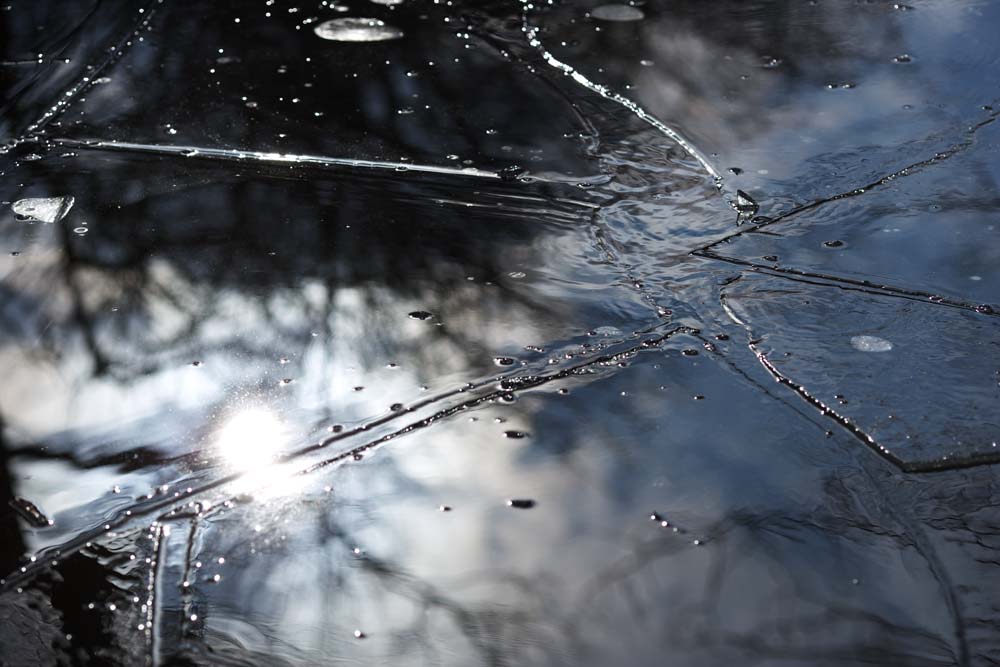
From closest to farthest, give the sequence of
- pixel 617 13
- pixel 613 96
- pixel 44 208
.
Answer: pixel 44 208
pixel 613 96
pixel 617 13

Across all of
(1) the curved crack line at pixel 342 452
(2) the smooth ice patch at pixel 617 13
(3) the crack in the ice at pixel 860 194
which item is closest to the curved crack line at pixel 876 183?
(3) the crack in the ice at pixel 860 194

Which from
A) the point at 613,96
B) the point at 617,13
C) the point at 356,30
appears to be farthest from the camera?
the point at 617,13

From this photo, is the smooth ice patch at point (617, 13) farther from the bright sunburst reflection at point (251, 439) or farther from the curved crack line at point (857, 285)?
the bright sunburst reflection at point (251, 439)

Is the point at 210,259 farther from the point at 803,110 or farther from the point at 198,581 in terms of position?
the point at 803,110

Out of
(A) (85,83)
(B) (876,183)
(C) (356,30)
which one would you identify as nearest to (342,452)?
(B) (876,183)

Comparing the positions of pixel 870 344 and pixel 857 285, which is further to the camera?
pixel 857 285

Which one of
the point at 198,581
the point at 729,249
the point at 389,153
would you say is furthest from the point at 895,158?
the point at 198,581

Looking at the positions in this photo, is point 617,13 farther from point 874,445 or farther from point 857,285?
point 874,445
